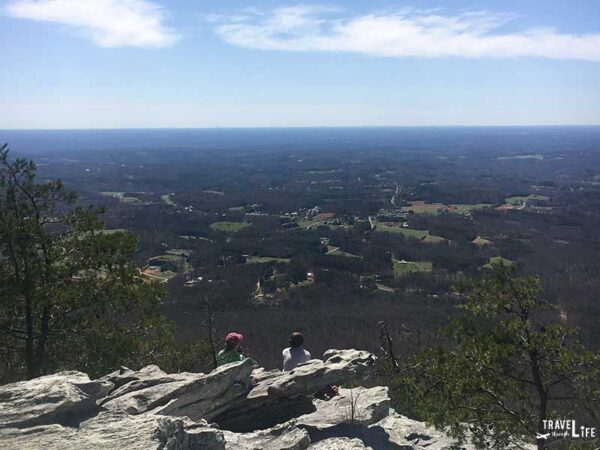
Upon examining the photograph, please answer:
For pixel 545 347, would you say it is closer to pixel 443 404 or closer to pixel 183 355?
pixel 443 404

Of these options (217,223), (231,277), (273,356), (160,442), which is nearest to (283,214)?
(217,223)

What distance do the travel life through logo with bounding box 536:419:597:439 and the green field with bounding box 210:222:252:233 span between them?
467 ft

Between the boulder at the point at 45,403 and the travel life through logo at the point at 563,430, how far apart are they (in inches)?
424

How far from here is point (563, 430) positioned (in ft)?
44.7

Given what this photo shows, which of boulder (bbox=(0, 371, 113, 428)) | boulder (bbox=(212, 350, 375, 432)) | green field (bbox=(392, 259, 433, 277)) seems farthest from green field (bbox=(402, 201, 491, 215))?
boulder (bbox=(0, 371, 113, 428))

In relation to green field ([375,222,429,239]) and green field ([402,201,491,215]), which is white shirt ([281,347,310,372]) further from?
green field ([402,201,491,215])

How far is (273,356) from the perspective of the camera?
204ft

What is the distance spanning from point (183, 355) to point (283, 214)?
164m

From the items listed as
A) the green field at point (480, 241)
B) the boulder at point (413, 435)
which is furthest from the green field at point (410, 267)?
the boulder at point (413, 435)

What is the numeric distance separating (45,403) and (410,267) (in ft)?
367

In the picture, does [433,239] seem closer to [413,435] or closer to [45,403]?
[413,435]

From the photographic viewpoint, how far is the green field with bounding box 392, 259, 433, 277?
113750mm

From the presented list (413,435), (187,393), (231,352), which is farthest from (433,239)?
(187,393)

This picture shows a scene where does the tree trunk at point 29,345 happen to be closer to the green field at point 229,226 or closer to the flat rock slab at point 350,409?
the flat rock slab at point 350,409
